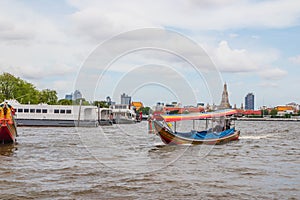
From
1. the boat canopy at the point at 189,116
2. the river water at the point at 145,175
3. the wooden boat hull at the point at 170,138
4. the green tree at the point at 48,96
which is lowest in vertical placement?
the river water at the point at 145,175

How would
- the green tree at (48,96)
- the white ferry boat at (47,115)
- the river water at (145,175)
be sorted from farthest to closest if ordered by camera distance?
1. the green tree at (48,96)
2. the white ferry boat at (47,115)
3. the river water at (145,175)

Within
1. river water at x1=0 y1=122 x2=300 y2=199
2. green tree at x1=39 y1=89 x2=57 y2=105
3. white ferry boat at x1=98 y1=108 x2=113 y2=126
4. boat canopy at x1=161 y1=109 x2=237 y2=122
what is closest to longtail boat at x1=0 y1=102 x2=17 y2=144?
river water at x1=0 y1=122 x2=300 y2=199

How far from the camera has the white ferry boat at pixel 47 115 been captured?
63.3 m

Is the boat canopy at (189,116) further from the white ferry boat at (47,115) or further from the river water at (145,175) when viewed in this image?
the white ferry boat at (47,115)

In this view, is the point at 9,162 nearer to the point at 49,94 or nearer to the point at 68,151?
the point at 68,151

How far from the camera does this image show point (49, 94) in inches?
4058

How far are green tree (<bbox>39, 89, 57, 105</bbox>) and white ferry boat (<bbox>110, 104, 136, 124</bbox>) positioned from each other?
2410 centimetres

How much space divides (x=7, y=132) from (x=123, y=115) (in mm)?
55636

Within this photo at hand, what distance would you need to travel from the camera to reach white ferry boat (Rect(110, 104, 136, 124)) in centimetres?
8112

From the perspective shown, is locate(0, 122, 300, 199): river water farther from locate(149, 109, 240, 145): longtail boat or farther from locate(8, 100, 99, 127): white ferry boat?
locate(8, 100, 99, 127): white ferry boat

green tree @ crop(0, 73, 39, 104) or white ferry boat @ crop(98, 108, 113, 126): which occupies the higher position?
green tree @ crop(0, 73, 39, 104)

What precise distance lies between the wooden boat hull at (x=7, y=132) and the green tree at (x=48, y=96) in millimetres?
70250

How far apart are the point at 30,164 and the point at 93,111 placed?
48.5 meters

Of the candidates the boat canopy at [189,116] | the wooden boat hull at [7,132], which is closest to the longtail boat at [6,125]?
the wooden boat hull at [7,132]
